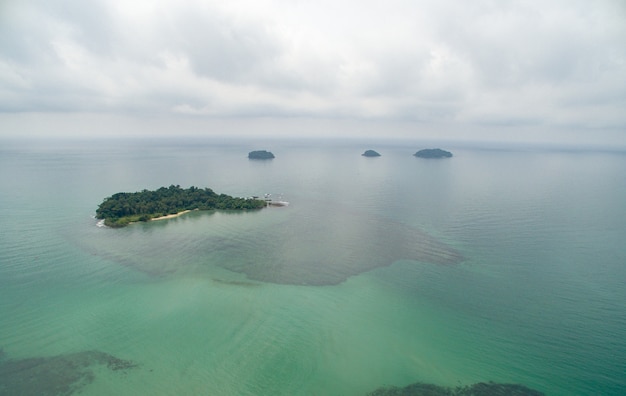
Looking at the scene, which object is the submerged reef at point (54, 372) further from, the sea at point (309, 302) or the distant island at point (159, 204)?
the distant island at point (159, 204)

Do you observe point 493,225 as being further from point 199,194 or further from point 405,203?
point 199,194

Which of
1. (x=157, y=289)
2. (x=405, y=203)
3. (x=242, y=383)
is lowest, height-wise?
(x=242, y=383)

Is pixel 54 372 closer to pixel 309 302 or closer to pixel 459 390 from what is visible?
pixel 309 302

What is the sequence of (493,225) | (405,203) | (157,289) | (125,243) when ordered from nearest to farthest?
(157,289)
(125,243)
(493,225)
(405,203)

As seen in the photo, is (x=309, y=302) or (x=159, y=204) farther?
(x=159, y=204)

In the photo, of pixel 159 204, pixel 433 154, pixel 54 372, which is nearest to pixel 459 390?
pixel 54 372

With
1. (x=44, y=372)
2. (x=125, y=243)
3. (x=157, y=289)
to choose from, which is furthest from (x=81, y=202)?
(x=44, y=372)
